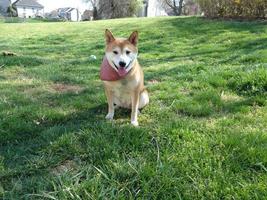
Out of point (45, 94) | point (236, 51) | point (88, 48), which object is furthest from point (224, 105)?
point (88, 48)

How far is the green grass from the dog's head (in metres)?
0.67

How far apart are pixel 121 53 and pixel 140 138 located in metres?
1.09

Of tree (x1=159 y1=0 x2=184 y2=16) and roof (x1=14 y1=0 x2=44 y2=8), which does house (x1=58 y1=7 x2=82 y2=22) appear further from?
tree (x1=159 y1=0 x2=184 y2=16)

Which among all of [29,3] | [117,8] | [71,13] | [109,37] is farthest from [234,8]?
[29,3]

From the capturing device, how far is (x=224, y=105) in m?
5.16

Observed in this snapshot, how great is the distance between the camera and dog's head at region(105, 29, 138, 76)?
14.5 ft

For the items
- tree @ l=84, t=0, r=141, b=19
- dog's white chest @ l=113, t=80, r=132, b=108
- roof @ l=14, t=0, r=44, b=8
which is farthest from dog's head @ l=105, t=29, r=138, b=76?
roof @ l=14, t=0, r=44, b=8

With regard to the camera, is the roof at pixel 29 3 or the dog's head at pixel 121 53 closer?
the dog's head at pixel 121 53

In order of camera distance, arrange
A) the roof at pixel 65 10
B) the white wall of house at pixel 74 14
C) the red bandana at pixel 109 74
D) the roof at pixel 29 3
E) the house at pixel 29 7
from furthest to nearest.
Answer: the roof at pixel 65 10 < the roof at pixel 29 3 < the house at pixel 29 7 < the white wall of house at pixel 74 14 < the red bandana at pixel 109 74

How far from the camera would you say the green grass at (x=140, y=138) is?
3.15 m

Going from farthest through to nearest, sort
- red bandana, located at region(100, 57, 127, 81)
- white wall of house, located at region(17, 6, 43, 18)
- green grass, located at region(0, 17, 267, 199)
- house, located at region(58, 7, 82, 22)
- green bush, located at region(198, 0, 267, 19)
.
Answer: white wall of house, located at region(17, 6, 43, 18) → house, located at region(58, 7, 82, 22) → green bush, located at region(198, 0, 267, 19) → red bandana, located at region(100, 57, 127, 81) → green grass, located at region(0, 17, 267, 199)

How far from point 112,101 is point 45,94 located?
1614mm

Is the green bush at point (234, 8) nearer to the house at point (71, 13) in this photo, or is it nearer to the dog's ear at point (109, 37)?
the dog's ear at point (109, 37)

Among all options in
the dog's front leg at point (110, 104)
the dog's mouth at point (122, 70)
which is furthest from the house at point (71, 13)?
the dog's mouth at point (122, 70)
